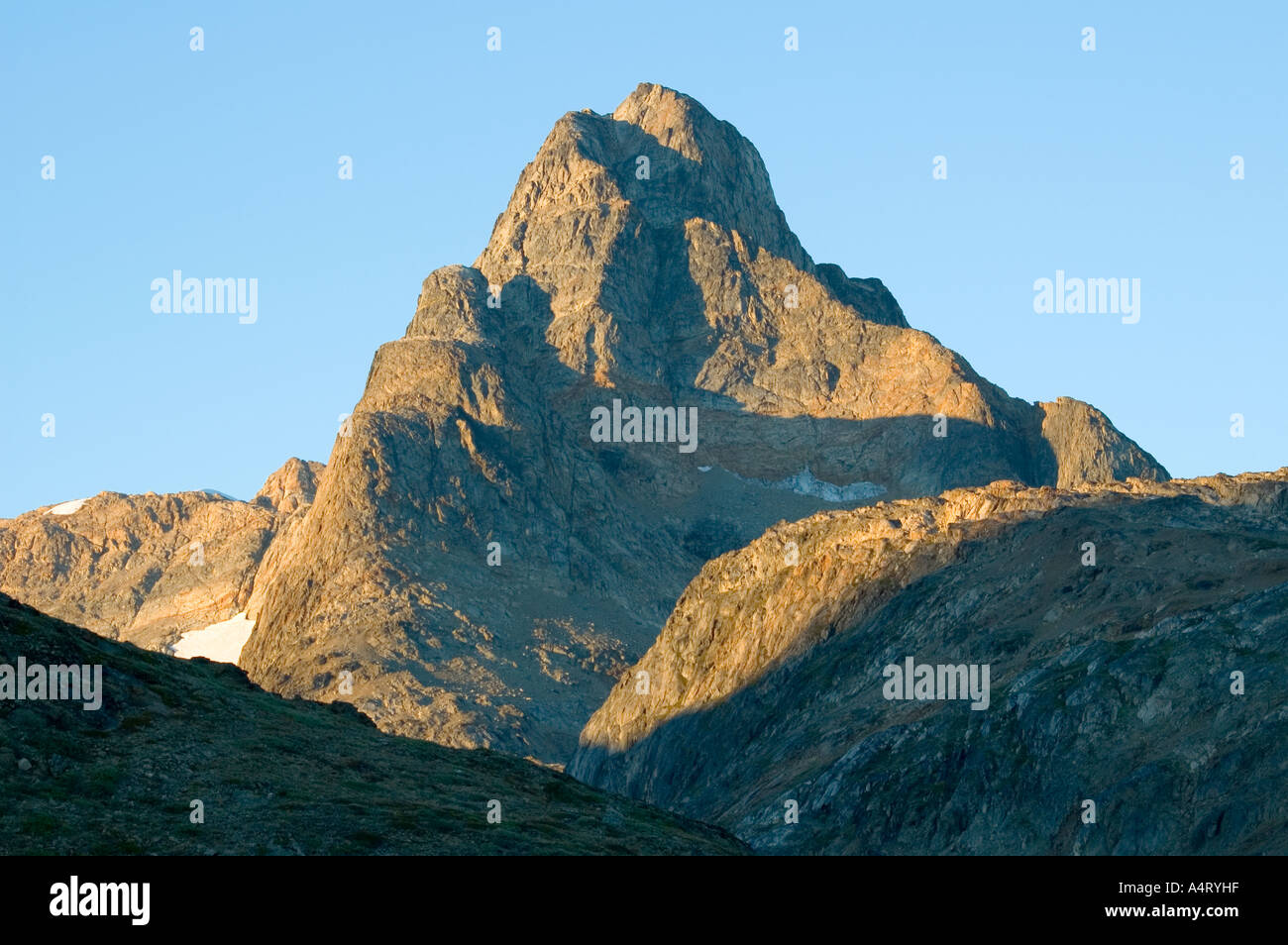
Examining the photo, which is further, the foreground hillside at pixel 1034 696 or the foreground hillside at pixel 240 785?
the foreground hillside at pixel 1034 696

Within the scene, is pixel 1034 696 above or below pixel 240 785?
above

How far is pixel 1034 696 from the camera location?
139250 mm

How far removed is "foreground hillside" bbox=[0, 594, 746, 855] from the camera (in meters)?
83.4

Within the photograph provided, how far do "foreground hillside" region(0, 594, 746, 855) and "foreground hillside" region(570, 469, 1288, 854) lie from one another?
31143mm

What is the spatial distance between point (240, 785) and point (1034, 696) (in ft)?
220

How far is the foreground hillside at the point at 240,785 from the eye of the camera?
274 ft

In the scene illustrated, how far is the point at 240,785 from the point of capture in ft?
296

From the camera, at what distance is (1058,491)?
190875 millimetres

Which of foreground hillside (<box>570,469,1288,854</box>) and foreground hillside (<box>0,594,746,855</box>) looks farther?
foreground hillside (<box>570,469,1288,854</box>)

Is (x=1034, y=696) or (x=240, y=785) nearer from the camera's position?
(x=240, y=785)

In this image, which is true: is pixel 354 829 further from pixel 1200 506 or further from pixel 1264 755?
pixel 1200 506

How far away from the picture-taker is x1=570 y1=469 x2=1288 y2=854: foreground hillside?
403ft

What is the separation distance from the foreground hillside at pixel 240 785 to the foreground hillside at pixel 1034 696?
3114 centimetres
